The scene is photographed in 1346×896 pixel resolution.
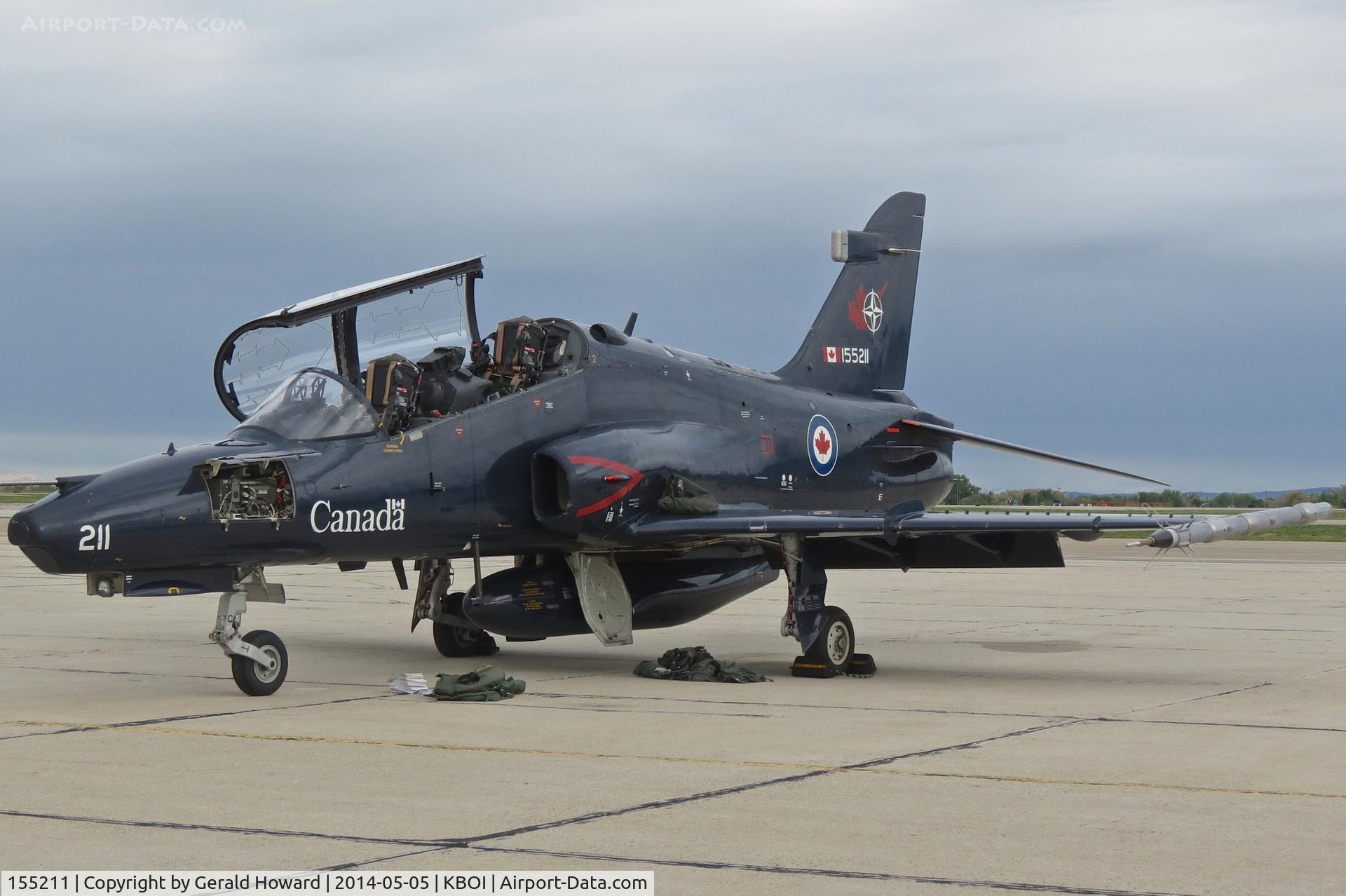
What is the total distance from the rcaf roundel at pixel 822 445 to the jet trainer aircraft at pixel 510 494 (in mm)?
26

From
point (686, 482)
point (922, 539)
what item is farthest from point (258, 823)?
point (922, 539)

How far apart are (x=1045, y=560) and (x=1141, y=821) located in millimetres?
6651

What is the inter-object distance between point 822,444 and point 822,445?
0.01 meters

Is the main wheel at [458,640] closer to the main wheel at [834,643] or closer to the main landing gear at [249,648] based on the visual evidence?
the main landing gear at [249,648]

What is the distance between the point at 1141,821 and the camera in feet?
20.9

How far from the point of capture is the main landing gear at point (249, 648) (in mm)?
10305

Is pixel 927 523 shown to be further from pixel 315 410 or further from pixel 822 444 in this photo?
pixel 315 410

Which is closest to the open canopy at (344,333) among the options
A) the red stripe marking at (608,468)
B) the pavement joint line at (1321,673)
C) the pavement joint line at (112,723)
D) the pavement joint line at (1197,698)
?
the red stripe marking at (608,468)

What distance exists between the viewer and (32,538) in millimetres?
9312

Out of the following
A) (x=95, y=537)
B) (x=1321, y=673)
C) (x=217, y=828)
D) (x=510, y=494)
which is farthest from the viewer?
(x=1321, y=673)

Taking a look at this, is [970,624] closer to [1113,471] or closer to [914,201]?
[1113,471]

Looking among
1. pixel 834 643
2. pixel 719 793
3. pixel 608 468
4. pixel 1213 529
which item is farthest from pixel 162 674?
pixel 1213 529

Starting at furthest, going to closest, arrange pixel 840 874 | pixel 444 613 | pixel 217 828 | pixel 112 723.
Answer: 1. pixel 444 613
2. pixel 112 723
3. pixel 217 828
4. pixel 840 874

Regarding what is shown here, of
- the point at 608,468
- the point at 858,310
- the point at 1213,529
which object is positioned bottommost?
the point at 1213,529
